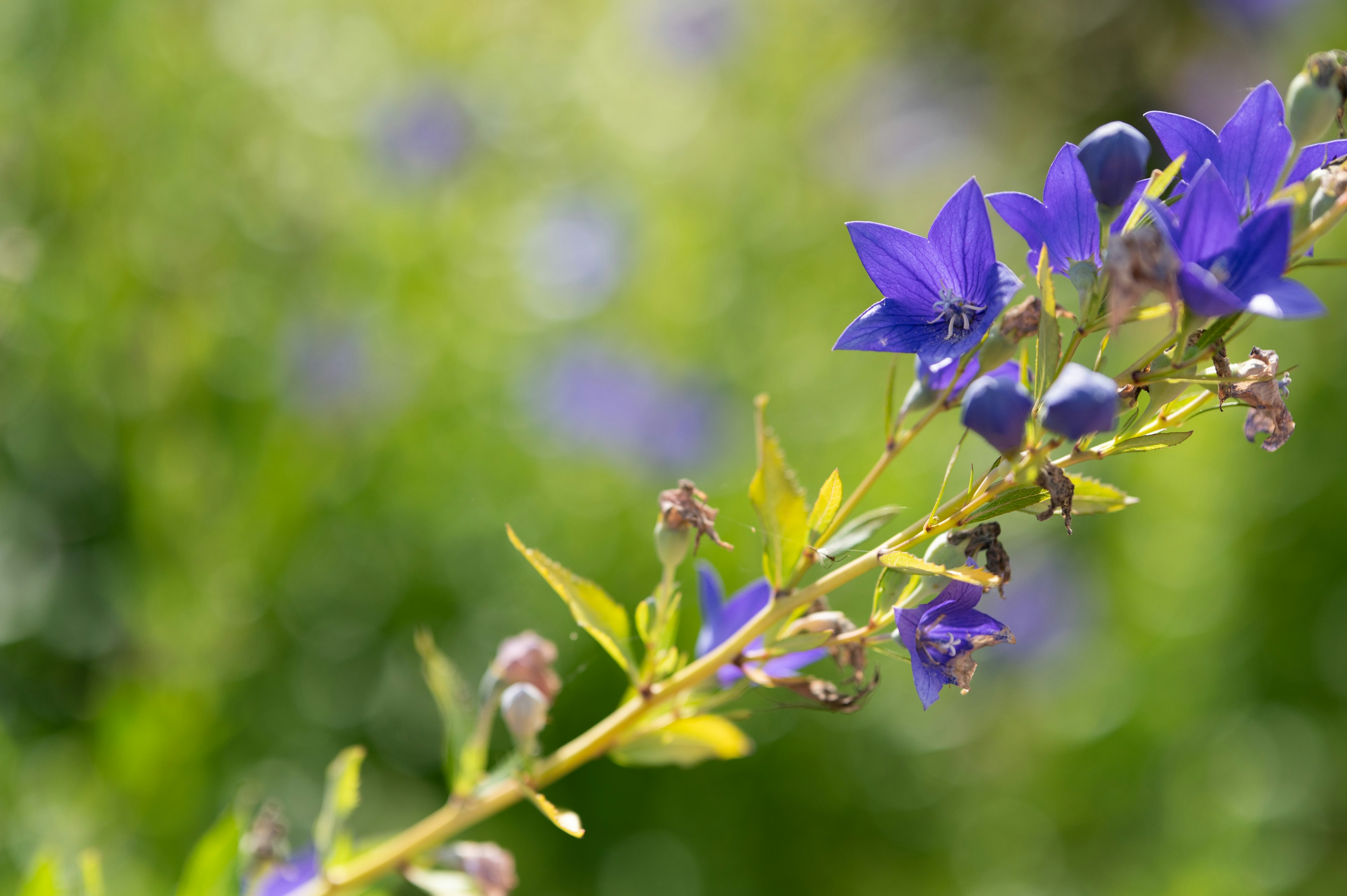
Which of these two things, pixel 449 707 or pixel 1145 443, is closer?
pixel 1145 443

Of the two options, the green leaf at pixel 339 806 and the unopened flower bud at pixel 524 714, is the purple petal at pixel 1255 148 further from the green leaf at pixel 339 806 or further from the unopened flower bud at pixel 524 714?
the green leaf at pixel 339 806

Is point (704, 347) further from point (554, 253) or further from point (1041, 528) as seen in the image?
point (1041, 528)

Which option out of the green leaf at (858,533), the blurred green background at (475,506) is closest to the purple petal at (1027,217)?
the green leaf at (858,533)

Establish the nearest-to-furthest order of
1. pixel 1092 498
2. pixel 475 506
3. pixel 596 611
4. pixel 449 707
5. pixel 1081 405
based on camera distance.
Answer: pixel 1081 405 < pixel 1092 498 < pixel 596 611 < pixel 449 707 < pixel 475 506

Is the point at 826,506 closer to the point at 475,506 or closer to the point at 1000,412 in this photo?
the point at 1000,412

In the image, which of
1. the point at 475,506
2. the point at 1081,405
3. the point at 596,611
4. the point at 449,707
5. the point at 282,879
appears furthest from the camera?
the point at 475,506

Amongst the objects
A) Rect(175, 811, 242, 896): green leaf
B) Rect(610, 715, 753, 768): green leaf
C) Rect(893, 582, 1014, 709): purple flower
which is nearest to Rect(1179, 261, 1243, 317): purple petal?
Rect(893, 582, 1014, 709): purple flower

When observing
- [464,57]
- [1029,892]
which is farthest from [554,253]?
[1029,892]

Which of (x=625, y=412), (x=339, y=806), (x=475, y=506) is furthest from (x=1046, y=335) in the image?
(x=625, y=412)
